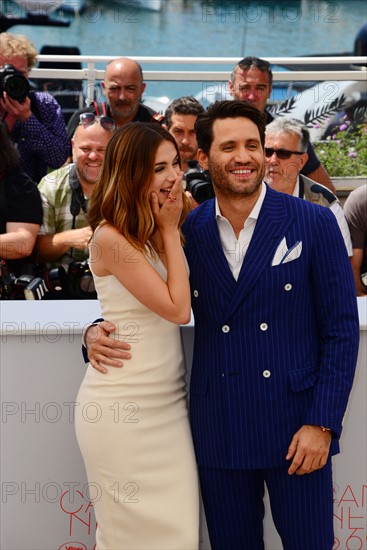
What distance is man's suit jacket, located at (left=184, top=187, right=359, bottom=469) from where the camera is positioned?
2.25 m

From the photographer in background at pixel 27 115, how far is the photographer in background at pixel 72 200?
42cm

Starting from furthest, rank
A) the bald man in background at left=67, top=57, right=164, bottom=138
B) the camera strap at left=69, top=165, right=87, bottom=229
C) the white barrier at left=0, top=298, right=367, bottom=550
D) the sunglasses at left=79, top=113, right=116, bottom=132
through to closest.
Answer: the bald man in background at left=67, top=57, right=164, bottom=138 < the sunglasses at left=79, top=113, right=116, bottom=132 < the camera strap at left=69, top=165, right=87, bottom=229 < the white barrier at left=0, top=298, right=367, bottom=550

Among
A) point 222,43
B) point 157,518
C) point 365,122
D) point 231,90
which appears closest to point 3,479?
point 157,518

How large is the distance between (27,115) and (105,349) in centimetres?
204

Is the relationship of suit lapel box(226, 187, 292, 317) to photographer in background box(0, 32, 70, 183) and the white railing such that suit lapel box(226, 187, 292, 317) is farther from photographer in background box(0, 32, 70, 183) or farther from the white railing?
the white railing

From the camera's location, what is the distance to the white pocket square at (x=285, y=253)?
2273 mm

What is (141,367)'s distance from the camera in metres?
2.36

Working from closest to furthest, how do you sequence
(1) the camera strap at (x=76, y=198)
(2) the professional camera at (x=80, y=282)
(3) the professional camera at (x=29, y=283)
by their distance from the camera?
1. (3) the professional camera at (x=29, y=283)
2. (2) the professional camera at (x=80, y=282)
3. (1) the camera strap at (x=76, y=198)

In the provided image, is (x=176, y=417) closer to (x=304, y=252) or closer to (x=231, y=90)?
(x=304, y=252)

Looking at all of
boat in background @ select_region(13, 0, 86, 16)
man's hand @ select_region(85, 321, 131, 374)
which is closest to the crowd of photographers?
man's hand @ select_region(85, 321, 131, 374)

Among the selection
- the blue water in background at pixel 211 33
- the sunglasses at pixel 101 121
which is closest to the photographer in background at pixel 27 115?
the sunglasses at pixel 101 121

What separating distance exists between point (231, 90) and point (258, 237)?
2441mm

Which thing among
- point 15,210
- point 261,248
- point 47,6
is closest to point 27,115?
point 15,210

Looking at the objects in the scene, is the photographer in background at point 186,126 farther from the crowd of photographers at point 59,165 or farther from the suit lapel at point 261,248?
the suit lapel at point 261,248
